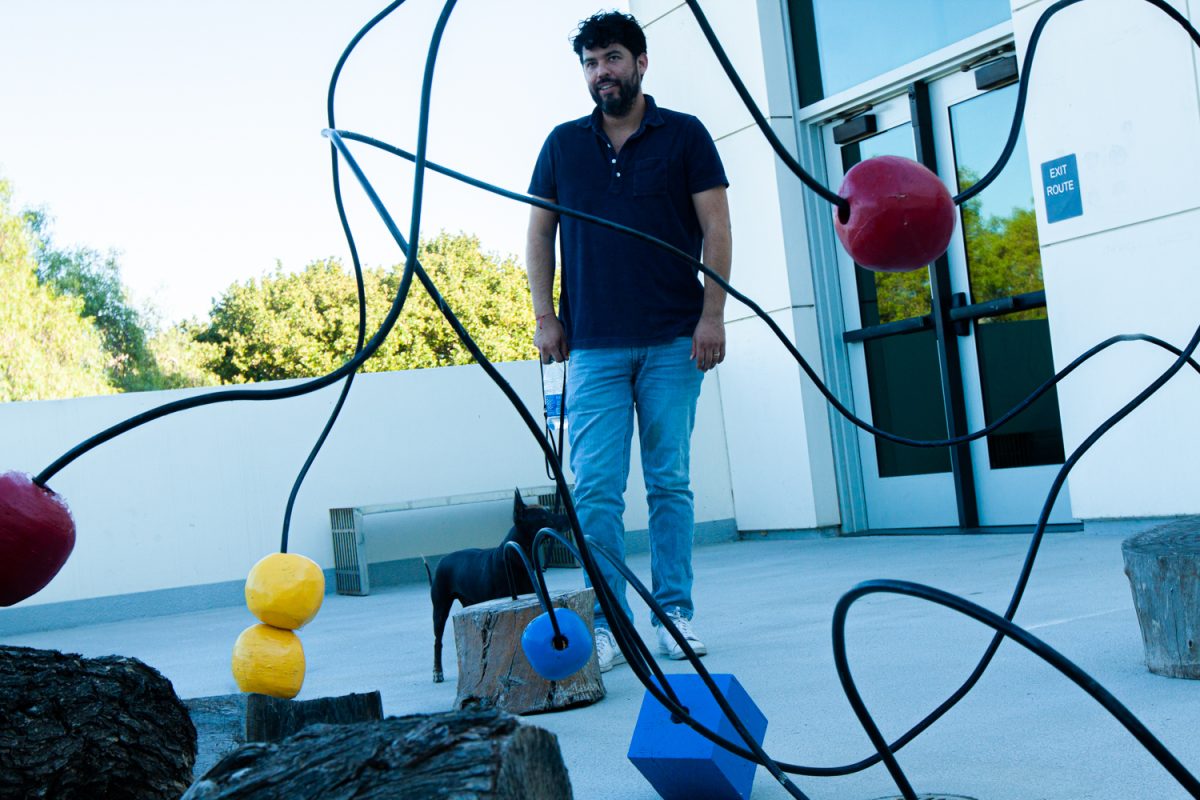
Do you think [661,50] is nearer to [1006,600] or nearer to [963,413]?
[963,413]

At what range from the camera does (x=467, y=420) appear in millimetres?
7109

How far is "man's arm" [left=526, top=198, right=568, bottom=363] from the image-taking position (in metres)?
2.91

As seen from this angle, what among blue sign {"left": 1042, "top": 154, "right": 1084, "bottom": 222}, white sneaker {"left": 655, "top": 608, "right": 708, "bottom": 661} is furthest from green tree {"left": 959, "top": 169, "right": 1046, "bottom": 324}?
white sneaker {"left": 655, "top": 608, "right": 708, "bottom": 661}

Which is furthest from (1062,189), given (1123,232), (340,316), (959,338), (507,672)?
(340,316)

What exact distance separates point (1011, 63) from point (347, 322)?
1129 inches

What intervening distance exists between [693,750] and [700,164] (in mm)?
1742

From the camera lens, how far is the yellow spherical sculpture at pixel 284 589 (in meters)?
1.40

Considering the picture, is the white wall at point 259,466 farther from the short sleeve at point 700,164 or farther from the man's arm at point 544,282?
the short sleeve at point 700,164

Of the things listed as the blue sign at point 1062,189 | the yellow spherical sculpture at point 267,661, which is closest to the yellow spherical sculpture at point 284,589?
the yellow spherical sculpture at point 267,661

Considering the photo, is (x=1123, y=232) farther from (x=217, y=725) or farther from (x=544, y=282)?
(x=217, y=725)

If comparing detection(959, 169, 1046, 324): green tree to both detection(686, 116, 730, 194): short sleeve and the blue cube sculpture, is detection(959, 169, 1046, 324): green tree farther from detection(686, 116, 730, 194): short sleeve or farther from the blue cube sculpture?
the blue cube sculpture

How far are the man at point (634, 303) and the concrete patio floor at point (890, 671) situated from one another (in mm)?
417

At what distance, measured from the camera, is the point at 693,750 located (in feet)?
5.15

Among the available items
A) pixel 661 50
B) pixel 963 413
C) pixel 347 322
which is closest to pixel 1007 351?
pixel 963 413
